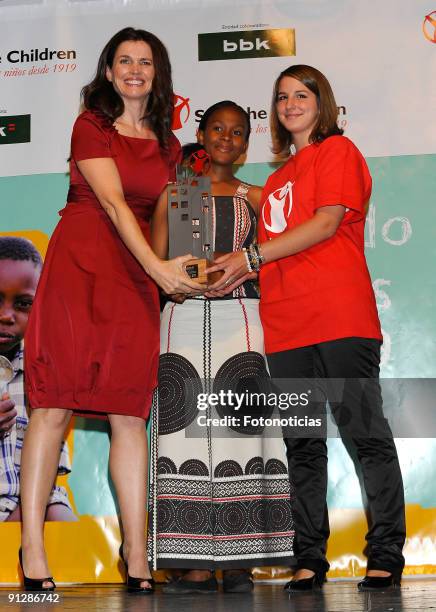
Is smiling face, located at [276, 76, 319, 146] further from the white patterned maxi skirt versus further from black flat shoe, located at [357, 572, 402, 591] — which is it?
black flat shoe, located at [357, 572, 402, 591]

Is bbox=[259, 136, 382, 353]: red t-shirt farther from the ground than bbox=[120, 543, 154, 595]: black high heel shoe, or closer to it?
farther from the ground

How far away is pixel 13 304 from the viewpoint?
335cm

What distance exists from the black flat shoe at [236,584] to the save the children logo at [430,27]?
2.08m

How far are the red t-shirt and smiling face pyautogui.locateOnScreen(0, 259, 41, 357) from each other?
3.49 ft

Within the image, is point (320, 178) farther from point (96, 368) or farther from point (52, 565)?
point (52, 565)

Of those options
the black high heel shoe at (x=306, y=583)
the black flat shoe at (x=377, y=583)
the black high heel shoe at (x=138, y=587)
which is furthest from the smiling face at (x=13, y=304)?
the black flat shoe at (x=377, y=583)

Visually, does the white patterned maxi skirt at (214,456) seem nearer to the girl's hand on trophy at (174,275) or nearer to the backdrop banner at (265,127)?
the girl's hand on trophy at (174,275)

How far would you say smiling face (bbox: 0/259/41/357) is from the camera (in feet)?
11.0

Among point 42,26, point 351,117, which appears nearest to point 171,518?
point 351,117

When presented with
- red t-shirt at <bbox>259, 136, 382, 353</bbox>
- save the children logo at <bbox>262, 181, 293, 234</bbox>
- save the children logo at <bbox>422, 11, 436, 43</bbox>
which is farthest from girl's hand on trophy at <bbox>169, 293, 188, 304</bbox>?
save the children logo at <bbox>422, 11, 436, 43</bbox>

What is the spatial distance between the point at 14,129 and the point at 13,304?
711mm

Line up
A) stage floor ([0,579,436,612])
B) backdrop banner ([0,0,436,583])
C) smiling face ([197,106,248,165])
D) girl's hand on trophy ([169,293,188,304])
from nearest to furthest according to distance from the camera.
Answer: stage floor ([0,579,436,612])
girl's hand on trophy ([169,293,188,304])
smiling face ([197,106,248,165])
backdrop banner ([0,0,436,583])

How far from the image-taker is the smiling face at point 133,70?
2.74m

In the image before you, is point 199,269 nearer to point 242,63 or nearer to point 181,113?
point 181,113
